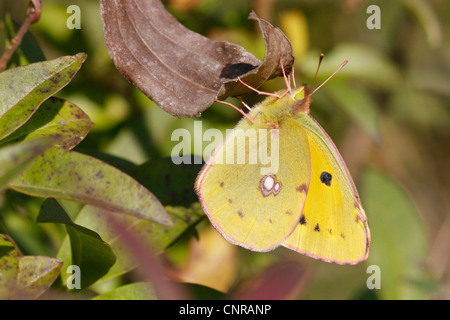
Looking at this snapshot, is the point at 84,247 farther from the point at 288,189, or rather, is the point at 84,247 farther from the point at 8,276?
the point at 288,189

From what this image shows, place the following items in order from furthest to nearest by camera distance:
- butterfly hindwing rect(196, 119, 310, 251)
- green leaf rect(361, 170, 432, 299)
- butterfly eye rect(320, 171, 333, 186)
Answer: green leaf rect(361, 170, 432, 299)
butterfly eye rect(320, 171, 333, 186)
butterfly hindwing rect(196, 119, 310, 251)

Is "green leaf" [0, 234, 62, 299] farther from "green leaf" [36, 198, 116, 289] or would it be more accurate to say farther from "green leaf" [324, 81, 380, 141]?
"green leaf" [324, 81, 380, 141]

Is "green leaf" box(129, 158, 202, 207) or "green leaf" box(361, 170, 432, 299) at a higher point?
"green leaf" box(129, 158, 202, 207)

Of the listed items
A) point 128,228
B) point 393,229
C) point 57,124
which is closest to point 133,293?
point 128,228

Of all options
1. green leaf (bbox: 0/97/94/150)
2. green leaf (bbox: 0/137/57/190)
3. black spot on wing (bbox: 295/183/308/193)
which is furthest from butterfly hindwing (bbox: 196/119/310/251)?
green leaf (bbox: 0/137/57/190)

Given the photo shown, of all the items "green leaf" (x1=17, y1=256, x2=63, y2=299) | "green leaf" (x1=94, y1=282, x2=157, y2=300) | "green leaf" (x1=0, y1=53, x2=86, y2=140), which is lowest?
"green leaf" (x1=94, y1=282, x2=157, y2=300)

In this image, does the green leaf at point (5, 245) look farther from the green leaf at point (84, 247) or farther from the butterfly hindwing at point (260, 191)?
the butterfly hindwing at point (260, 191)
